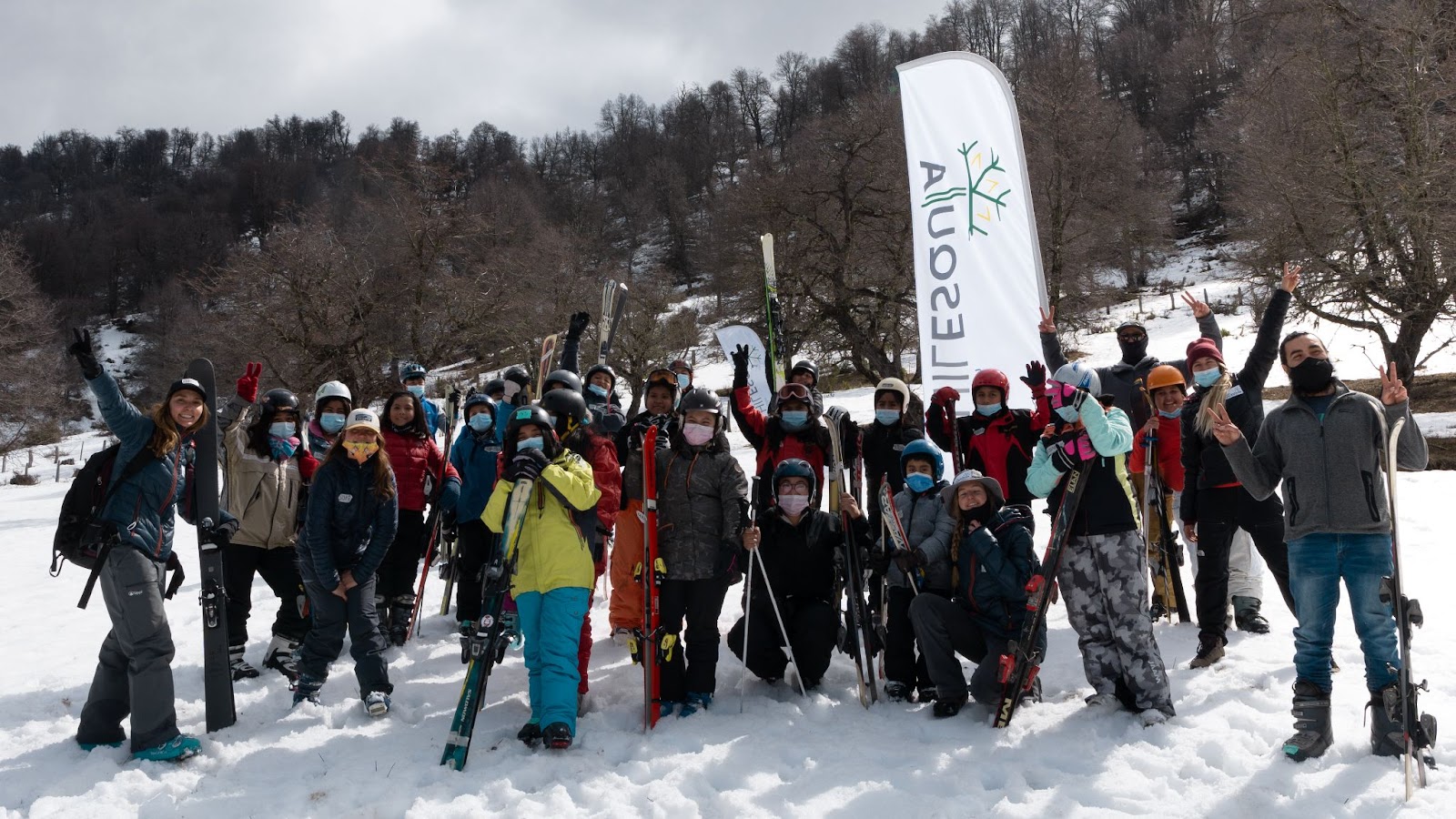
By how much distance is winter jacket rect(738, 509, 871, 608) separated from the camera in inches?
213

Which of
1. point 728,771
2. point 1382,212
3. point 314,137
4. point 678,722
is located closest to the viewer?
point 728,771

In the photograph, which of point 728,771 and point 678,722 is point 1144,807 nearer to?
point 728,771

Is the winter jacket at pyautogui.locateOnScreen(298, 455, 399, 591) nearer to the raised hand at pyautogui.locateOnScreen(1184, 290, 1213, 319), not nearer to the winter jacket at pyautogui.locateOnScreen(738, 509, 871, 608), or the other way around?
the winter jacket at pyautogui.locateOnScreen(738, 509, 871, 608)

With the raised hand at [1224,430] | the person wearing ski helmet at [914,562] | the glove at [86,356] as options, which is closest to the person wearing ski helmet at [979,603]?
the person wearing ski helmet at [914,562]

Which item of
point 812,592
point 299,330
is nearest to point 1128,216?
point 299,330

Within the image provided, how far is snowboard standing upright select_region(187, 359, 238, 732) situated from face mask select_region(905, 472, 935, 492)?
156 inches

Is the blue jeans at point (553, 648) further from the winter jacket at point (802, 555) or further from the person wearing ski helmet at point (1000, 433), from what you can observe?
the person wearing ski helmet at point (1000, 433)

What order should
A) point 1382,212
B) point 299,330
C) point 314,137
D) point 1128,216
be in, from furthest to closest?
point 314,137 → point 1128,216 → point 299,330 → point 1382,212

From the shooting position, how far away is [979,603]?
5.00 meters

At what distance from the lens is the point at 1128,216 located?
3009cm

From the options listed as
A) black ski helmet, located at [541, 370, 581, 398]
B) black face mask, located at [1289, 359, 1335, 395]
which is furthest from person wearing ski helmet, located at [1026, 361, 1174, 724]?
black ski helmet, located at [541, 370, 581, 398]

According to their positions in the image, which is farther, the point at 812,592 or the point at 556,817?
the point at 812,592

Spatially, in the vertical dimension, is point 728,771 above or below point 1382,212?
below

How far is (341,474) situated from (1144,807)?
4.52 meters
